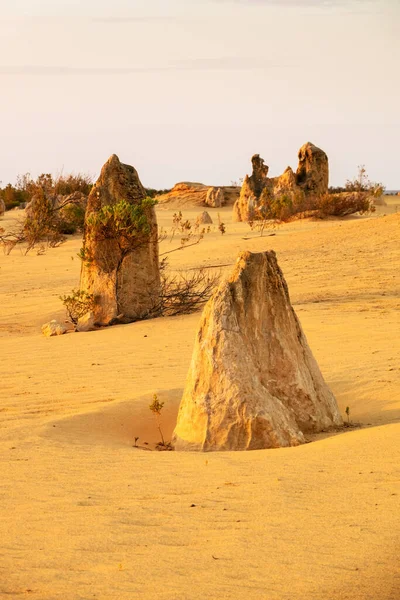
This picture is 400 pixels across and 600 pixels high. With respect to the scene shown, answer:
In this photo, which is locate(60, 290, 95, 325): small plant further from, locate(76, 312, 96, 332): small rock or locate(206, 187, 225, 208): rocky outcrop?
locate(206, 187, 225, 208): rocky outcrop

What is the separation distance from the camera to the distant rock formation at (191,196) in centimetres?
3819

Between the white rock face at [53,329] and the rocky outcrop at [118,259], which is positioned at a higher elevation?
the rocky outcrop at [118,259]

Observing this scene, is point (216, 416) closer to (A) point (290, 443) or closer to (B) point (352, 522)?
(A) point (290, 443)

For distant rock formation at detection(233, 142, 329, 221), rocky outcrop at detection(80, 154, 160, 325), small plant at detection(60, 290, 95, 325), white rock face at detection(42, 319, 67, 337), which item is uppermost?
distant rock formation at detection(233, 142, 329, 221)

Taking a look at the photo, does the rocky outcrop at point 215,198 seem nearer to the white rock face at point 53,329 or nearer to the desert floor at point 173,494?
the white rock face at point 53,329

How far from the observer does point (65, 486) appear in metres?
4.70

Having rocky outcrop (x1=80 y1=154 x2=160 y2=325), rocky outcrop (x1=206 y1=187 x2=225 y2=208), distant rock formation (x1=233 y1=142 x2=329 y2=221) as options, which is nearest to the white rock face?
rocky outcrop (x1=80 y1=154 x2=160 y2=325)

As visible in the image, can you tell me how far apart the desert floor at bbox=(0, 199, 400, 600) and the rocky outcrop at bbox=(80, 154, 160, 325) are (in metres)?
2.05

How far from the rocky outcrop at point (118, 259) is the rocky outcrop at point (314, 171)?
1698 centimetres

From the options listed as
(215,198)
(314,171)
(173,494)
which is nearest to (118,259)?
(173,494)

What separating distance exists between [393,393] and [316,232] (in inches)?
536

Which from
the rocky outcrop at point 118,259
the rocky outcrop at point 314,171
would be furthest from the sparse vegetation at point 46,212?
the rocky outcrop at point 314,171

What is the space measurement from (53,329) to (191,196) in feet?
91.2

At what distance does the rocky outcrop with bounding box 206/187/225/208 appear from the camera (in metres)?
37.7
